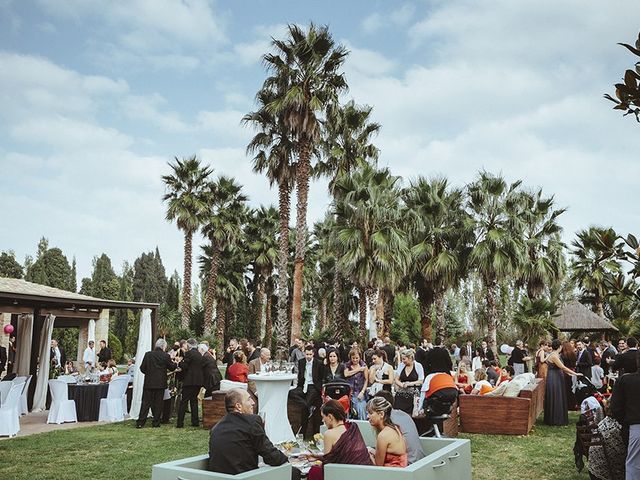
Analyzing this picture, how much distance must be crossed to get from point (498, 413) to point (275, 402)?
157 inches

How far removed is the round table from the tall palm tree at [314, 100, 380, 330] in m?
17.1

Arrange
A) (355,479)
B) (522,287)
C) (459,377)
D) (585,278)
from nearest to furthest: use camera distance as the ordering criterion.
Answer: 1. (355,479)
2. (459,377)
3. (522,287)
4. (585,278)

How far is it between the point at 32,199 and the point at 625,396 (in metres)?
25.8

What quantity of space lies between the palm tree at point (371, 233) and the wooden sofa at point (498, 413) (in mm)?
11086

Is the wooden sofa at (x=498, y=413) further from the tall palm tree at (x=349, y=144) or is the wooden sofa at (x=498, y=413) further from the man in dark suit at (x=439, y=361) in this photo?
the tall palm tree at (x=349, y=144)

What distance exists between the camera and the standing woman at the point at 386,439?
4910 millimetres

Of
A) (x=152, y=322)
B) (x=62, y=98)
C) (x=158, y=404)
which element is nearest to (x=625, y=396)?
(x=158, y=404)

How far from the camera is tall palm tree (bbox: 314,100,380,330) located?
88.5 feet

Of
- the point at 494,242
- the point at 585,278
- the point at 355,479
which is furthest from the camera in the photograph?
the point at 585,278

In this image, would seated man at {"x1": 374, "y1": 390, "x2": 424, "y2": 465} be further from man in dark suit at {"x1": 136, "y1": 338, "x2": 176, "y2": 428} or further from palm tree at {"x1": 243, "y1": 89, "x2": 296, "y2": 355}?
palm tree at {"x1": 243, "y1": 89, "x2": 296, "y2": 355}

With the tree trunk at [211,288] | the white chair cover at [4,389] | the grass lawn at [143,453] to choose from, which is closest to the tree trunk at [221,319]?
the tree trunk at [211,288]

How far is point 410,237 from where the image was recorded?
24.9m

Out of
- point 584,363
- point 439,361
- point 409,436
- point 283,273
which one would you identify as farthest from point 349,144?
point 409,436

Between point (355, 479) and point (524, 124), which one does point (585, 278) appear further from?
point (355, 479)
